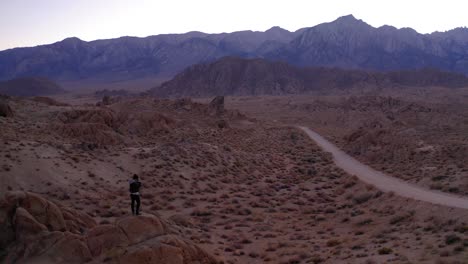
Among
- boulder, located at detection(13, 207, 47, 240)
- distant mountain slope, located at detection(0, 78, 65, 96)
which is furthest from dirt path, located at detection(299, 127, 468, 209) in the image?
distant mountain slope, located at detection(0, 78, 65, 96)

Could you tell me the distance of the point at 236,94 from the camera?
479 feet

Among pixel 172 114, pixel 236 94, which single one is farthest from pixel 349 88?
pixel 172 114

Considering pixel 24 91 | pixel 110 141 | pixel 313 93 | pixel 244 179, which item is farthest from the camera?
pixel 24 91

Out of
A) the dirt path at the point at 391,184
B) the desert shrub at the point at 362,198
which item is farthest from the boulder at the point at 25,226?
the desert shrub at the point at 362,198

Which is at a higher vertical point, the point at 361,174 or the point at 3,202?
the point at 3,202

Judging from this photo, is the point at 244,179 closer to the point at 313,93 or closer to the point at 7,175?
the point at 7,175

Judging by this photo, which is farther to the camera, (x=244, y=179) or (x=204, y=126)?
(x=204, y=126)

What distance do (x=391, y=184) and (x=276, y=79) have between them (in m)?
125

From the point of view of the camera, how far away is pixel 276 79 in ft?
493

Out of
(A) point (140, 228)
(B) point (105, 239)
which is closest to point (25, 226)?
(B) point (105, 239)

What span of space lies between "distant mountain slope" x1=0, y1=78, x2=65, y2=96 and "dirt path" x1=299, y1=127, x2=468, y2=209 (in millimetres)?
129895

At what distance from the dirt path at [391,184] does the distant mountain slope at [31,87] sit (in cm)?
12990

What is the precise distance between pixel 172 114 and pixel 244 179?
86.4ft

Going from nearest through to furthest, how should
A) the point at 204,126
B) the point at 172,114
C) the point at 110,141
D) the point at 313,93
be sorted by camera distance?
the point at 110,141
the point at 204,126
the point at 172,114
the point at 313,93
